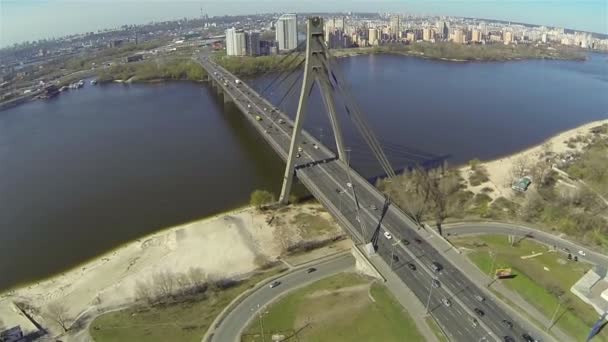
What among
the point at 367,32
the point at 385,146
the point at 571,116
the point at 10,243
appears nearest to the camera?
the point at 10,243

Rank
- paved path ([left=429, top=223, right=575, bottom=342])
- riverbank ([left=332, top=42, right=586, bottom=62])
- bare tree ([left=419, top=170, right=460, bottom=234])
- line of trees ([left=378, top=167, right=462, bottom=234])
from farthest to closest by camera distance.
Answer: riverbank ([left=332, top=42, right=586, bottom=62])
bare tree ([left=419, top=170, right=460, bottom=234])
line of trees ([left=378, top=167, right=462, bottom=234])
paved path ([left=429, top=223, right=575, bottom=342])

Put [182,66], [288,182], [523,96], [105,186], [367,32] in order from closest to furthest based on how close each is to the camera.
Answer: [288,182], [105,186], [523,96], [182,66], [367,32]

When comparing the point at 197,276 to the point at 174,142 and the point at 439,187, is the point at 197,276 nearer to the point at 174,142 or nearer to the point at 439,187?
the point at 439,187

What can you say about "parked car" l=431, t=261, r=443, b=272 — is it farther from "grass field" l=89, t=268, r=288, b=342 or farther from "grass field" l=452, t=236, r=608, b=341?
"grass field" l=89, t=268, r=288, b=342

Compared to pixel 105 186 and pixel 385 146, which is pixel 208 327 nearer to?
pixel 105 186

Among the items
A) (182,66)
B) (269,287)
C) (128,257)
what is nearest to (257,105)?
(128,257)

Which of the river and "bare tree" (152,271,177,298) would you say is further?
the river

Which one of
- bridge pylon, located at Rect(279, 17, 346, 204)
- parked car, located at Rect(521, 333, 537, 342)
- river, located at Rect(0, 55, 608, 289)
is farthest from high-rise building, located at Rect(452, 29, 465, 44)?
parked car, located at Rect(521, 333, 537, 342)
